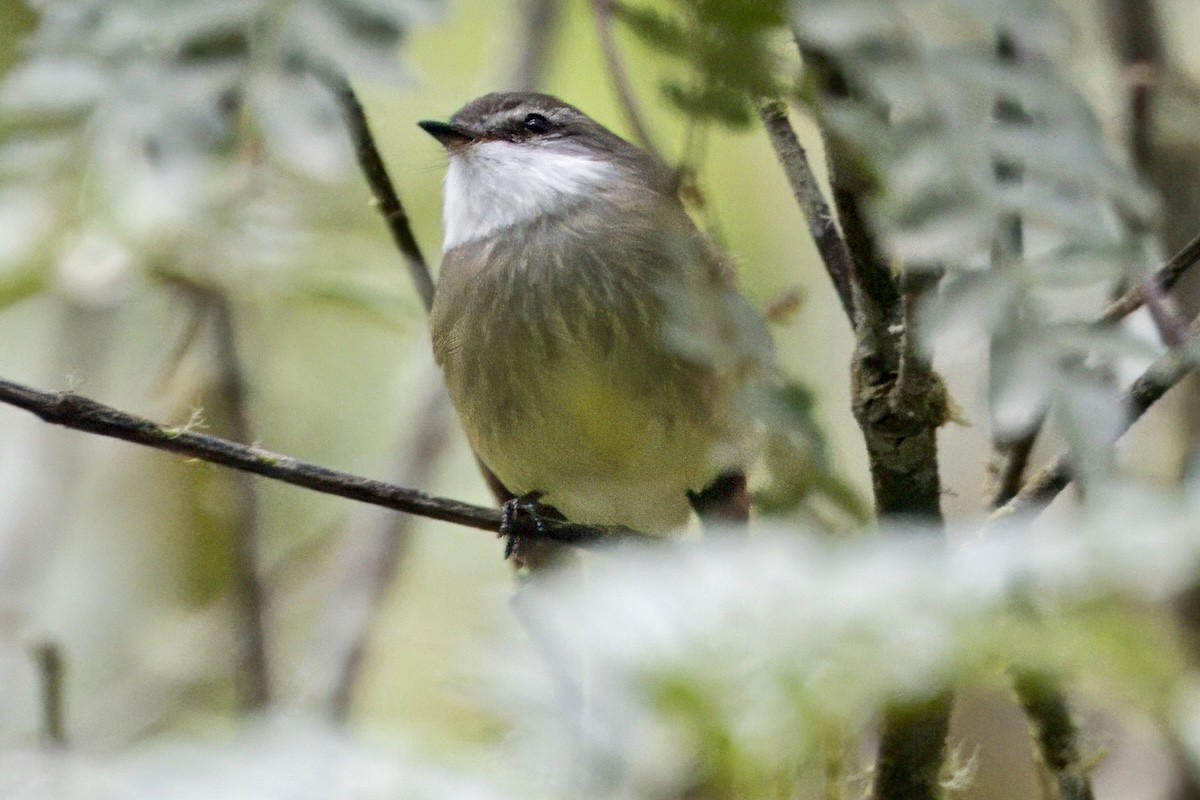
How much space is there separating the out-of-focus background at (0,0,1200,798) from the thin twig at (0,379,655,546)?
0.67 m

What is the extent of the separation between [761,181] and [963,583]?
4045 mm

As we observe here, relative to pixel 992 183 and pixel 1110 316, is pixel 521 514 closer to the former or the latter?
pixel 1110 316

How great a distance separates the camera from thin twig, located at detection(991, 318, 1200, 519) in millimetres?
1801

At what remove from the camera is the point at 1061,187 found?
4.91 feet

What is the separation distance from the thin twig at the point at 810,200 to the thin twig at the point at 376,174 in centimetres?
75

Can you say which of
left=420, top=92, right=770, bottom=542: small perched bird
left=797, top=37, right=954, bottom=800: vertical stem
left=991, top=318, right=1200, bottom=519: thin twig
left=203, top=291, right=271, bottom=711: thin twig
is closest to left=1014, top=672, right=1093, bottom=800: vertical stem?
left=797, top=37, right=954, bottom=800: vertical stem

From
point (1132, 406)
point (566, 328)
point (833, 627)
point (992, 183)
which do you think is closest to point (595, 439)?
point (566, 328)

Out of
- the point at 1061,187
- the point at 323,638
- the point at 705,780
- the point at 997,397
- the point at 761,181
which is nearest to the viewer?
the point at 997,397

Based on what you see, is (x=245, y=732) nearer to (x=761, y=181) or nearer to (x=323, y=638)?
(x=323, y=638)

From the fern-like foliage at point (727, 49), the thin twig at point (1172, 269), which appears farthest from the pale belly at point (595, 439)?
the fern-like foliage at point (727, 49)

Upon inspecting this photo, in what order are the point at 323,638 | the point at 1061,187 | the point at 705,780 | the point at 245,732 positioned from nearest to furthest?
the point at 1061,187 → the point at 705,780 → the point at 245,732 → the point at 323,638

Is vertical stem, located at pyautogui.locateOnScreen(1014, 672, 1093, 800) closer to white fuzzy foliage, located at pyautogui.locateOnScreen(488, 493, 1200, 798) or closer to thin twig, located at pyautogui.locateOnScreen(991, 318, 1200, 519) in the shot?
thin twig, located at pyautogui.locateOnScreen(991, 318, 1200, 519)

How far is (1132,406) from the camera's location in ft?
6.30

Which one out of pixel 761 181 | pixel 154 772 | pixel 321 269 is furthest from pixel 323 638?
pixel 154 772
